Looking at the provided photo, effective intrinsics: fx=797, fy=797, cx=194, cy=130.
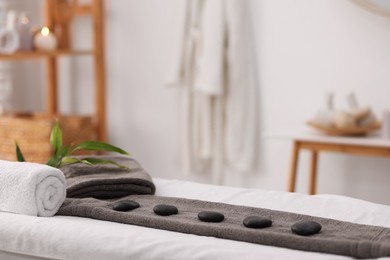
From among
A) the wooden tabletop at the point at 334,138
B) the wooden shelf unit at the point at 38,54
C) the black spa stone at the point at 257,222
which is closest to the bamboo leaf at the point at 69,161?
the black spa stone at the point at 257,222

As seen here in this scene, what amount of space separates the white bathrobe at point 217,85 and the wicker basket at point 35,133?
1.60ft

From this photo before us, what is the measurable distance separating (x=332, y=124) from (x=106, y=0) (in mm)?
1560

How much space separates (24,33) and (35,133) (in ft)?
1.63

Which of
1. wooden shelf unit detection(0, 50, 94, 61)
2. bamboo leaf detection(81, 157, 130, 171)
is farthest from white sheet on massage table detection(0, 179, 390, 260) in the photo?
wooden shelf unit detection(0, 50, 94, 61)

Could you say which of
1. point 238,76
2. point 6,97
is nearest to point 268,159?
point 238,76

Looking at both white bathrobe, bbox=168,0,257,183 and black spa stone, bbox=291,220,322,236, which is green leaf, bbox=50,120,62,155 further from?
white bathrobe, bbox=168,0,257,183

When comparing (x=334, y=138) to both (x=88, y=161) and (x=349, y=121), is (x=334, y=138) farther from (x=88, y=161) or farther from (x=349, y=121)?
(x=88, y=161)

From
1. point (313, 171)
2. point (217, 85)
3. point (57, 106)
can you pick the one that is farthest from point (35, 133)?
point (313, 171)

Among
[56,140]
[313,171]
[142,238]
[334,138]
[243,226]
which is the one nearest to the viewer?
[142,238]

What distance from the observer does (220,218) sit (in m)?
1.71

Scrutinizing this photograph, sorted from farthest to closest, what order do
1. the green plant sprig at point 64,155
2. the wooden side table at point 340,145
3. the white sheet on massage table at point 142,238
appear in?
1. the wooden side table at point 340,145
2. the green plant sprig at point 64,155
3. the white sheet on massage table at point 142,238

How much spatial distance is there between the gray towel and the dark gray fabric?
0.15 feet

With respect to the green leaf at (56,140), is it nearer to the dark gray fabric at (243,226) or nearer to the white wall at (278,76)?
the dark gray fabric at (243,226)

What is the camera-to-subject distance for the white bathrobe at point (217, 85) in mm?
3619
